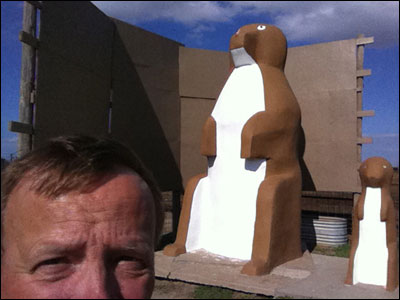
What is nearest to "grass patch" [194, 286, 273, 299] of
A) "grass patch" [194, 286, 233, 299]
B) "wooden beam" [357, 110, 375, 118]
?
"grass patch" [194, 286, 233, 299]

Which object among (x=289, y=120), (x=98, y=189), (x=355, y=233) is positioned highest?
(x=289, y=120)

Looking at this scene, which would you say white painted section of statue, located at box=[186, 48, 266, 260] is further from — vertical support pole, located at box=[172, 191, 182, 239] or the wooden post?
the wooden post

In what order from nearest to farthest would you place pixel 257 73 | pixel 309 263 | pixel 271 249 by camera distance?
pixel 271 249
pixel 309 263
pixel 257 73

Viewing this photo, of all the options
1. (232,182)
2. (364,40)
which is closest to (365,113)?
(364,40)

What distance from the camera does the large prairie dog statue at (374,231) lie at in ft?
10.3

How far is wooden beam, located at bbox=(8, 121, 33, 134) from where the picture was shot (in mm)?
2857

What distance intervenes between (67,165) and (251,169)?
3.52 m

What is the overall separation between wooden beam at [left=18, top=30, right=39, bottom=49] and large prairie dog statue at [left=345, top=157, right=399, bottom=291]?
3146 millimetres

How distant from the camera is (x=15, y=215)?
614 mm

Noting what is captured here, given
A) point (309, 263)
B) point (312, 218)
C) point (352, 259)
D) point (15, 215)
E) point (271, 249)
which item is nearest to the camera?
point (15, 215)

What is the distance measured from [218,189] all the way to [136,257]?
3.64m

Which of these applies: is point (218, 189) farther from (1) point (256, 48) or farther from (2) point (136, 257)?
(2) point (136, 257)

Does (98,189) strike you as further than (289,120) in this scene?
No

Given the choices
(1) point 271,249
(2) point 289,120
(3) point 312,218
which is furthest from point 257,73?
(3) point 312,218
